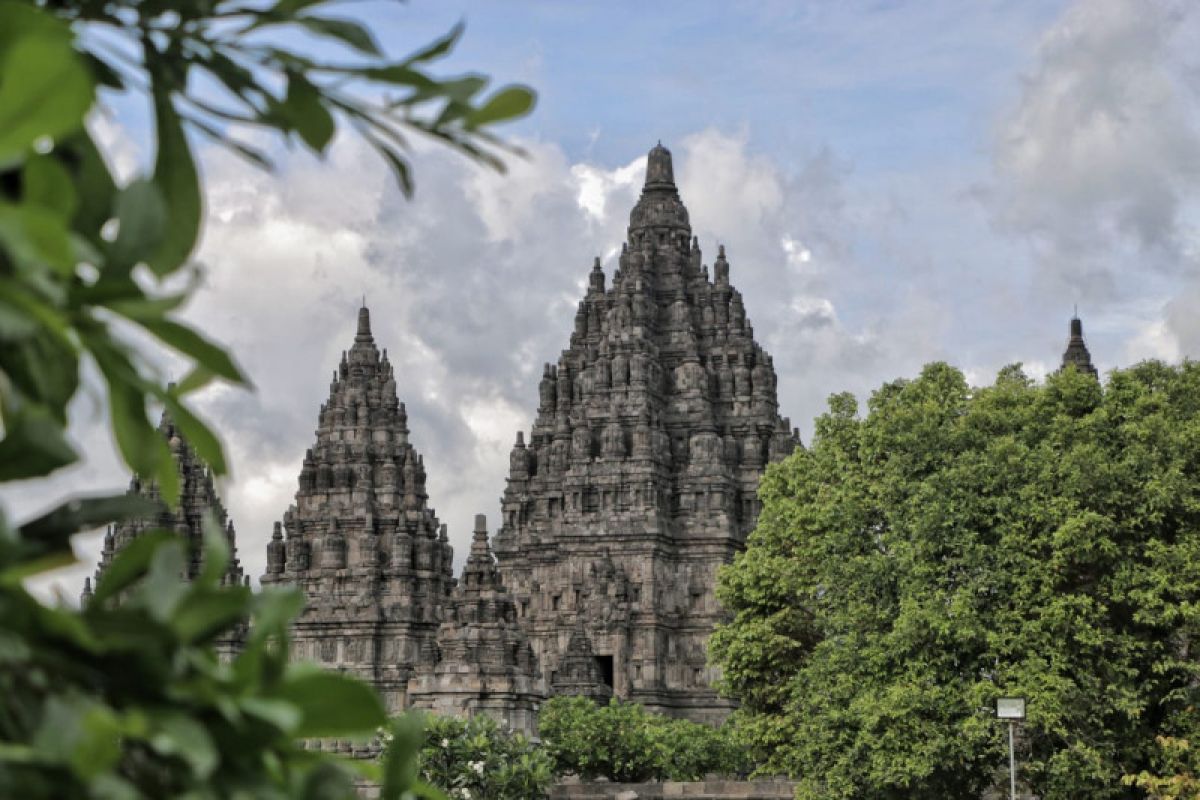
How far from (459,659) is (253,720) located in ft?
130

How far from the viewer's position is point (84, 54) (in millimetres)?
2438

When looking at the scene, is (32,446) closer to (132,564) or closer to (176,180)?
(132,564)

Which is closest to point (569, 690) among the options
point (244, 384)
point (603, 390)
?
point (603, 390)

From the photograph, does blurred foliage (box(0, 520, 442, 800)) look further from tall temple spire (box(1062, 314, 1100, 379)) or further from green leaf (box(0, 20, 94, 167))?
tall temple spire (box(1062, 314, 1100, 379))

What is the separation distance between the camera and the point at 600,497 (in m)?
68.2

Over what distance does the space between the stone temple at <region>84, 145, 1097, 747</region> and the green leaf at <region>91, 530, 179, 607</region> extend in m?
57.5

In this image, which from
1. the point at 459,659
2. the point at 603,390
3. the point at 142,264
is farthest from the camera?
the point at 603,390

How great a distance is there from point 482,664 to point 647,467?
1069 inches

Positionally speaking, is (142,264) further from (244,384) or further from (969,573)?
(969,573)

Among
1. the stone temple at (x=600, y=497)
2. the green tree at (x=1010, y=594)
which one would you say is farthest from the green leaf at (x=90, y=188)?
the stone temple at (x=600, y=497)

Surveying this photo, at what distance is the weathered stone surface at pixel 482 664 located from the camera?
132 ft

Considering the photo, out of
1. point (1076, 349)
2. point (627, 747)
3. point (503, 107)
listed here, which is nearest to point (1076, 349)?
point (1076, 349)

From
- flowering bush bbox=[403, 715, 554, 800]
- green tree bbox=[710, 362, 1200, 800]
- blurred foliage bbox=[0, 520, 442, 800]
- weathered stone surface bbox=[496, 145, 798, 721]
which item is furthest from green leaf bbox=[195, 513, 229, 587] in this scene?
weathered stone surface bbox=[496, 145, 798, 721]

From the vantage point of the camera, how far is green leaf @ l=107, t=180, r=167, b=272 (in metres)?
2.20
